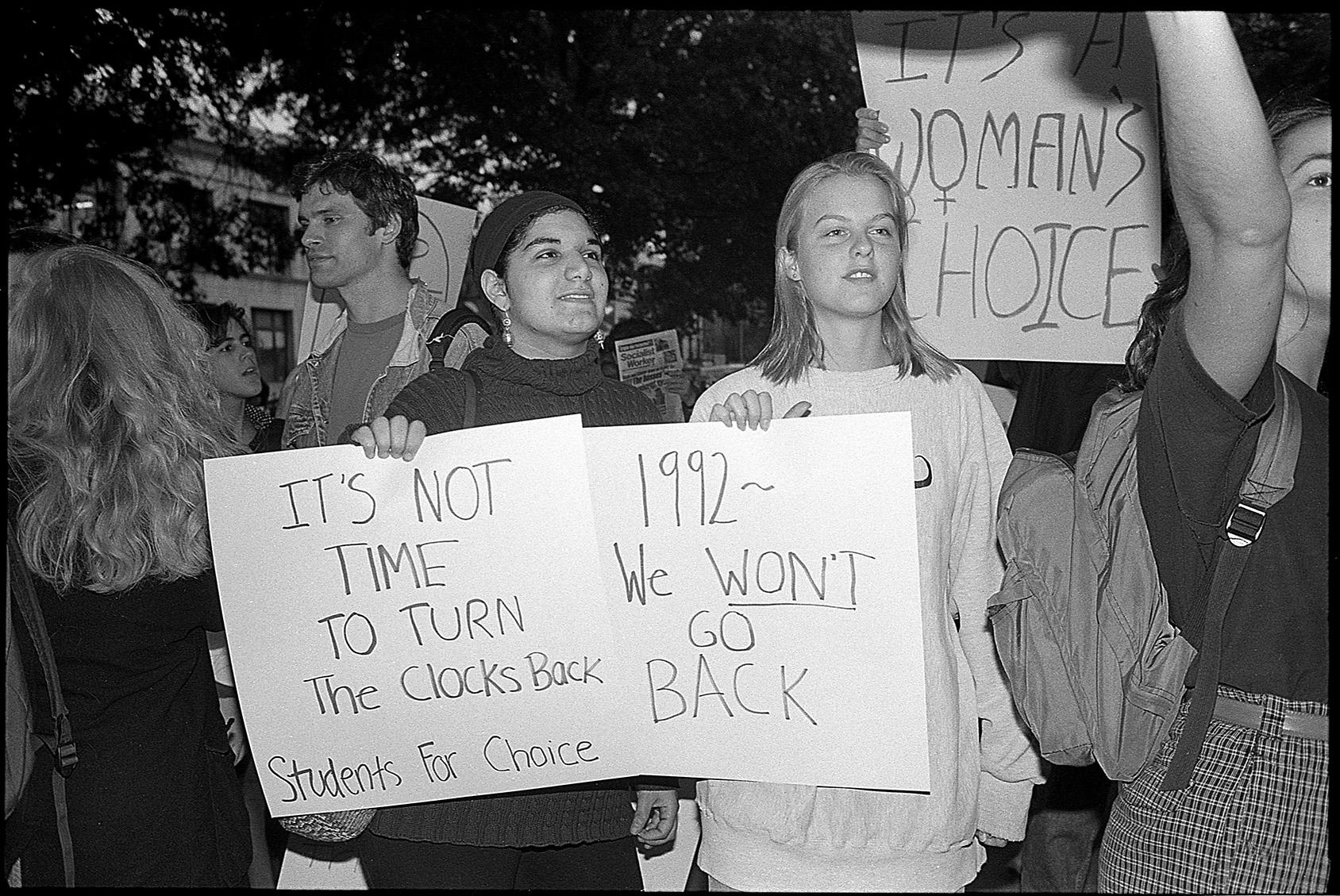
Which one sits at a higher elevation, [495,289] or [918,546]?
[495,289]

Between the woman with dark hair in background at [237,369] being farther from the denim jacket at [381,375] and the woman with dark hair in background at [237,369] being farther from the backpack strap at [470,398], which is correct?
the backpack strap at [470,398]

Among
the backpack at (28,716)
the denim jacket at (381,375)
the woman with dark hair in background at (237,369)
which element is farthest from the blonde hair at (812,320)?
the woman with dark hair in background at (237,369)

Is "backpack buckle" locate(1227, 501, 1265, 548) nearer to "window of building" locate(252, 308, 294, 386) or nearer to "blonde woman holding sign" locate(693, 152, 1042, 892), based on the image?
"blonde woman holding sign" locate(693, 152, 1042, 892)

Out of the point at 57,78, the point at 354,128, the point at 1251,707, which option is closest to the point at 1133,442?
the point at 1251,707

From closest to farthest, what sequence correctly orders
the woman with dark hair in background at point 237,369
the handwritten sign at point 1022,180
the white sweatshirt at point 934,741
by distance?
A: 1. the white sweatshirt at point 934,741
2. the handwritten sign at point 1022,180
3. the woman with dark hair in background at point 237,369

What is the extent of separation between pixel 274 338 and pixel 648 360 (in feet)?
93.8

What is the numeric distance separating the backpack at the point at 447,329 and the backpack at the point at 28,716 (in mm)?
1194

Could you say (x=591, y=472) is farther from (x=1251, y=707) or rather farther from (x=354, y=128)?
(x=354, y=128)

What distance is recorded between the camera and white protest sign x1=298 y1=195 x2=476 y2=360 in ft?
13.8

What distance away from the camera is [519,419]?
2.38m

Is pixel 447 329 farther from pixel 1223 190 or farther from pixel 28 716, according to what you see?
pixel 1223 190

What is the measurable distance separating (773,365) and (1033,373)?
162 cm

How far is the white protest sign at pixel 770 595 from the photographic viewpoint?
2.14 metres

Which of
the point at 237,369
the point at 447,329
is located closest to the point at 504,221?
the point at 447,329
